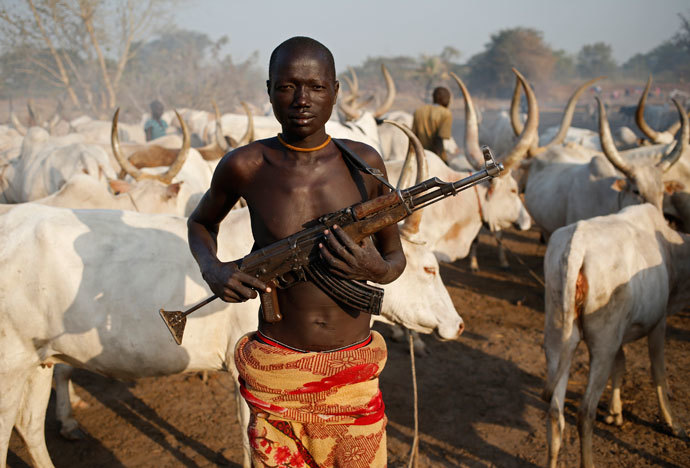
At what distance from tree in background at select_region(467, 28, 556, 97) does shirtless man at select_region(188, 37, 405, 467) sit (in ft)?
128

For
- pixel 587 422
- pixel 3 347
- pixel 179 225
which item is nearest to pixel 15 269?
pixel 3 347

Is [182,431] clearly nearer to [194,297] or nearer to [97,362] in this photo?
[97,362]

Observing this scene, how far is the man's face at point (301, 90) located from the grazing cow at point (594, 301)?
2.32 metres

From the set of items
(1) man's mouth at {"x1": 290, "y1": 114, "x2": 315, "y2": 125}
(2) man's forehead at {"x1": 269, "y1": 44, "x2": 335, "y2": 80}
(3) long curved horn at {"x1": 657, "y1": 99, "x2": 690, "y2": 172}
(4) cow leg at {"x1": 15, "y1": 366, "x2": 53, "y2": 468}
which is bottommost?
(4) cow leg at {"x1": 15, "y1": 366, "x2": 53, "y2": 468}

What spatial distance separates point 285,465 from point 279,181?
1.00 m

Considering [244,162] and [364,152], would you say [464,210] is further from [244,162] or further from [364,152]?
[244,162]

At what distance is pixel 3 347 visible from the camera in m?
2.80

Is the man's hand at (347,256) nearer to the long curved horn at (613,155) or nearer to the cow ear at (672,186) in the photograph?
the long curved horn at (613,155)

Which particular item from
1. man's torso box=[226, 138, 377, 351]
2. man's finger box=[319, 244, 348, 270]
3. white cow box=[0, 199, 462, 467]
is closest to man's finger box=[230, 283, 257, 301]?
man's torso box=[226, 138, 377, 351]

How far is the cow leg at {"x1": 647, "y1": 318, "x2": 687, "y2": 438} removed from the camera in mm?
3953

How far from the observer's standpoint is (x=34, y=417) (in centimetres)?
324

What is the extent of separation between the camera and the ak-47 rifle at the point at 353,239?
1.79 m

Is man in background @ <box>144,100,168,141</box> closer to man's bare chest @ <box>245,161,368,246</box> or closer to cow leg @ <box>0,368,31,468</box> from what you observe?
cow leg @ <box>0,368,31,468</box>

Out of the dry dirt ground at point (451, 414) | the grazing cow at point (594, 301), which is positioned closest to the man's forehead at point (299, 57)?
the grazing cow at point (594, 301)
